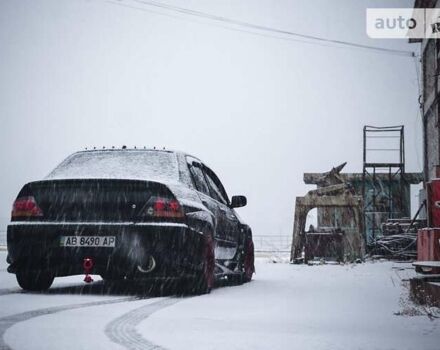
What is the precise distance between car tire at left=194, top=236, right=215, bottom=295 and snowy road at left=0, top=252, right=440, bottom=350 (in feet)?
0.48

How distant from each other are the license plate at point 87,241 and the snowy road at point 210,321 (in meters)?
0.48

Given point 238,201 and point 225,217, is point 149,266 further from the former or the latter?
point 238,201

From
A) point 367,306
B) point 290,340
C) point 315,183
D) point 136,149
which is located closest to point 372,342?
point 290,340

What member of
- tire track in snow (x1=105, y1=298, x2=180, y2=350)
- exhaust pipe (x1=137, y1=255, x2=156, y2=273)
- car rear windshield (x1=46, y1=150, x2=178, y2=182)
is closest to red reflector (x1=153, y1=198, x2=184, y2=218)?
car rear windshield (x1=46, y1=150, x2=178, y2=182)

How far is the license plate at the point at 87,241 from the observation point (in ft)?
16.9

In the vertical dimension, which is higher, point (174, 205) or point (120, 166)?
point (120, 166)

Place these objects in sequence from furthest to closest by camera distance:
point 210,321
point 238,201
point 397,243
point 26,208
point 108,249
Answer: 1. point 397,243
2. point 238,201
3. point 26,208
4. point 108,249
5. point 210,321

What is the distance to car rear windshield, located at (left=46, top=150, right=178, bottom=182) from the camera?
572 cm

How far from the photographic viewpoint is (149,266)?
5.23 m

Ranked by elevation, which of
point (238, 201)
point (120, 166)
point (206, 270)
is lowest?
point (206, 270)

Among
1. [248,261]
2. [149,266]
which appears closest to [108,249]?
[149,266]

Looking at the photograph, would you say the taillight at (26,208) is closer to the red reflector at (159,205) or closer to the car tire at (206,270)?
the red reflector at (159,205)

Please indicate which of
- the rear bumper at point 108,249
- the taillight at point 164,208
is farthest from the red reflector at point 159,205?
the rear bumper at point 108,249

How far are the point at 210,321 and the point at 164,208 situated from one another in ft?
5.32
